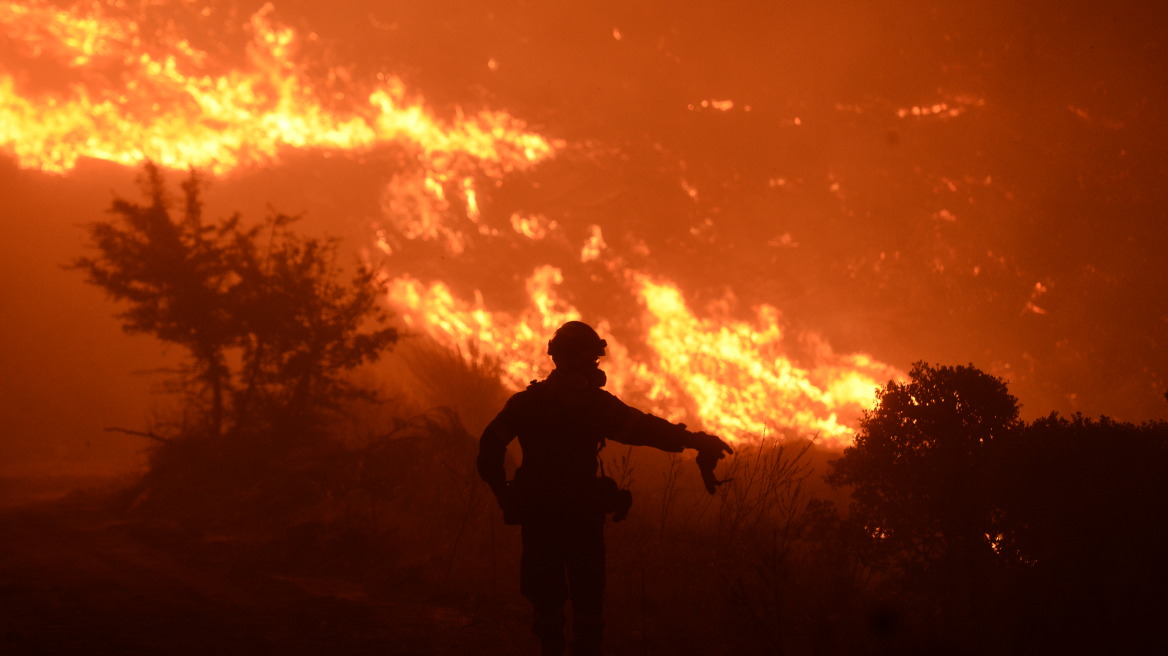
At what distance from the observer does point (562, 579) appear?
4.16 meters

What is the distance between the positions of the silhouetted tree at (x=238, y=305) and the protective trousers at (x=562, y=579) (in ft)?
41.1

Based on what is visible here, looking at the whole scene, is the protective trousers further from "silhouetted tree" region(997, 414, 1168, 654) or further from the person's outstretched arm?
"silhouetted tree" region(997, 414, 1168, 654)

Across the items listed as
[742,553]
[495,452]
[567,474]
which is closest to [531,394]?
[495,452]

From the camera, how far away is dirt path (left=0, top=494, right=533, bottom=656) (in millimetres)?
5012

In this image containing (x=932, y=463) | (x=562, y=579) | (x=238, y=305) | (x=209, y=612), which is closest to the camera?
(x=562, y=579)

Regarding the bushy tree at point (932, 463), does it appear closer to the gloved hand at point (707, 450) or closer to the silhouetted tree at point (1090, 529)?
the silhouetted tree at point (1090, 529)

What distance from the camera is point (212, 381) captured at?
15750 mm

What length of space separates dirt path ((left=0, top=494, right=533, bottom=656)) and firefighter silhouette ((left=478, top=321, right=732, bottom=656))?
1.20 m

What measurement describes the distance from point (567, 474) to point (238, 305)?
13945 mm

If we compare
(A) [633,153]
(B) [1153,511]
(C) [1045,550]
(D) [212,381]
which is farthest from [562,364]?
(A) [633,153]

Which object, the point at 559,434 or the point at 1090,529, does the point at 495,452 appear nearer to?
the point at 559,434

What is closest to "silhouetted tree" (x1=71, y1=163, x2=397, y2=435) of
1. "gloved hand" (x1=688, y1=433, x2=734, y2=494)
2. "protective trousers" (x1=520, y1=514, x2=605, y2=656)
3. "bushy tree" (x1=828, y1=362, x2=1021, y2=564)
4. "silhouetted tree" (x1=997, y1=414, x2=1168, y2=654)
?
"bushy tree" (x1=828, y1=362, x2=1021, y2=564)

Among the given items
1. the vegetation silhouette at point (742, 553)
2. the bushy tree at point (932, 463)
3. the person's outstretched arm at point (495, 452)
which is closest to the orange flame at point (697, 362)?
the vegetation silhouette at point (742, 553)

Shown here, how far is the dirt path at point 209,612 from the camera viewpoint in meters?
5.01
